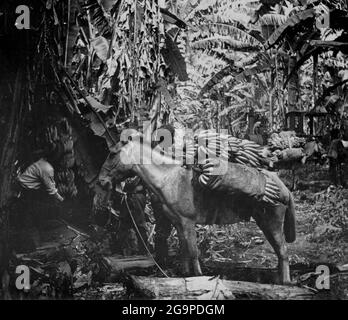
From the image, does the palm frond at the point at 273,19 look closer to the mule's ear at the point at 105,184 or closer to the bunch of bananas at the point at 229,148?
the bunch of bananas at the point at 229,148

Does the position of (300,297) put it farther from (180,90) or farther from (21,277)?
(21,277)

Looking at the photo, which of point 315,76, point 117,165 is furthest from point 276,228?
point 117,165

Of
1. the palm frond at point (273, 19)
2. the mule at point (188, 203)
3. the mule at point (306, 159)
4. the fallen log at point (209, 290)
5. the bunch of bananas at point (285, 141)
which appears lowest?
the fallen log at point (209, 290)

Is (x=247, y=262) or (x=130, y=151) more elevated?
(x=130, y=151)

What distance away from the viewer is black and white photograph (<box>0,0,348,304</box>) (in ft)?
17.4

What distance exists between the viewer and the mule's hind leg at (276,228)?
17.4ft

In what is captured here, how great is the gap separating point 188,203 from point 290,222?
3.95 ft

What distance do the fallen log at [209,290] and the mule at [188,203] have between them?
0.16 meters

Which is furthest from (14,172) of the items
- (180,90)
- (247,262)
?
(247,262)

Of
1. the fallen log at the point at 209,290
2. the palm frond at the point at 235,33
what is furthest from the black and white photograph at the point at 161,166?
the palm frond at the point at 235,33

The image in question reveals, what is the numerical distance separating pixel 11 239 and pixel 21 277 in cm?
46

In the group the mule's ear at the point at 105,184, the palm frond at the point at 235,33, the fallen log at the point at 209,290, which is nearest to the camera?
the fallen log at the point at 209,290

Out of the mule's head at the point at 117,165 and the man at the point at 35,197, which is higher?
the mule's head at the point at 117,165

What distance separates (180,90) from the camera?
5.48 metres
